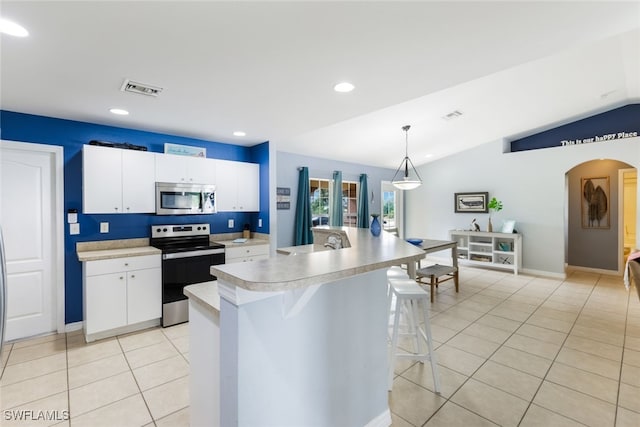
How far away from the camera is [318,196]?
591 centimetres

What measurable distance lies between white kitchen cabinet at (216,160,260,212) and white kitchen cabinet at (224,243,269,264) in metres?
0.60

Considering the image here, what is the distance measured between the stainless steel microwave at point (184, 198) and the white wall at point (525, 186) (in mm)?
5578

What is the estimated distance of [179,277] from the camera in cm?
336

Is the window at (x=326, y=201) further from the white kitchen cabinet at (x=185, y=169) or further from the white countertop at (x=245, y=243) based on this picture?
the white kitchen cabinet at (x=185, y=169)

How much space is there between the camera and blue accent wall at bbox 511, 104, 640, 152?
4.99 m

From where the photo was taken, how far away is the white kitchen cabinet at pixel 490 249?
576 centimetres

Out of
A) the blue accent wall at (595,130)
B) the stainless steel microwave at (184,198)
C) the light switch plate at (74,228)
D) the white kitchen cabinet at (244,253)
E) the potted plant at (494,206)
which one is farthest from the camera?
the potted plant at (494,206)

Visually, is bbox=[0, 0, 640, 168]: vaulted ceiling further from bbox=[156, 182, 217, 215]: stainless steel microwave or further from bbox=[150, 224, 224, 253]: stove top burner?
bbox=[150, 224, 224, 253]: stove top burner

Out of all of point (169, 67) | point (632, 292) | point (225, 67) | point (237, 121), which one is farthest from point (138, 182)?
point (632, 292)

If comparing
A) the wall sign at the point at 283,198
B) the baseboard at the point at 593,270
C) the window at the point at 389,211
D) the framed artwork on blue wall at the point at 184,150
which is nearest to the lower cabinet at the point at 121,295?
the framed artwork on blue wall at the point at 184,150

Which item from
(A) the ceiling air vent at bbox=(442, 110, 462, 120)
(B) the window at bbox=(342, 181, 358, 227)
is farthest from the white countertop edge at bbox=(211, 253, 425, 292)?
(B) the window at bbox=(342, 181, 358, 227)

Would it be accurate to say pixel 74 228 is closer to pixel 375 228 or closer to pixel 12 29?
pixel 12 29

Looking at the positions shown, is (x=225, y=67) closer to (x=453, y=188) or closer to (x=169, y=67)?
(x=169, y=67)

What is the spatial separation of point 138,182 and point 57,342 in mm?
1830
